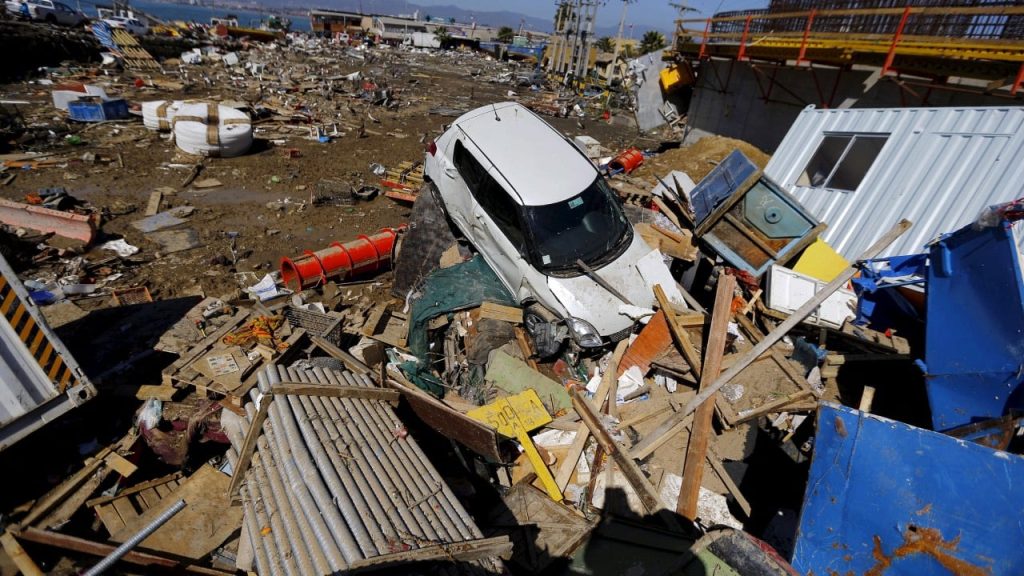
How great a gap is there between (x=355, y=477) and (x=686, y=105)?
2033cm

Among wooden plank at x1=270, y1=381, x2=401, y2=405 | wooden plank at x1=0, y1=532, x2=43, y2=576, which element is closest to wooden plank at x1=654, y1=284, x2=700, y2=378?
wooden plank at x1=270, y1=381, x2=401, y2=405

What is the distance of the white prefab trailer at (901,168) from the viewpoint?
5.33 meters

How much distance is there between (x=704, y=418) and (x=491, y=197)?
359cm

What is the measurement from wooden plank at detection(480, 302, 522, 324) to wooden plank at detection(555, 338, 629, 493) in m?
1.19

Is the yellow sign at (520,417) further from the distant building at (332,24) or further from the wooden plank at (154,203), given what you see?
the distant building at (332,24)

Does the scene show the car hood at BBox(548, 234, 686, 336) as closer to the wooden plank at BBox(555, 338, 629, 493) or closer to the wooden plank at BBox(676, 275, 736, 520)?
the wooden plank at BBox(555, 338, 629, 493)

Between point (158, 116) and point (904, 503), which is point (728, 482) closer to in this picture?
point (904, 503)

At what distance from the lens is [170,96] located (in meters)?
17.1

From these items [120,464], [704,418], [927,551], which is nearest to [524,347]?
[704,418]

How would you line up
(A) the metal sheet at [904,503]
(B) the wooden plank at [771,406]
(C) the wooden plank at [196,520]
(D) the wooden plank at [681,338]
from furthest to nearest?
(D) the wooden plank at [681,338] → (B) the wooden plank at [771,406] → (C) the wooden plank at [196,520] → (A) the metal sheet at [904,503]

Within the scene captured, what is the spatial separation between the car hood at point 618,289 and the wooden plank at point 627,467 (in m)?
1.04


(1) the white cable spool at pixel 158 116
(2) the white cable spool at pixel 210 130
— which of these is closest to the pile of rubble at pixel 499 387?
(2) the white cable spool at pixel 210 130

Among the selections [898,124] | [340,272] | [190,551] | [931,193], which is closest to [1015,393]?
[931,193]

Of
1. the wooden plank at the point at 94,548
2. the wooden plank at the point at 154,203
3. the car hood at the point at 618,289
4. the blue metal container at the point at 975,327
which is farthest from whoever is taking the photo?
the wooden plank at the point at 154,203
